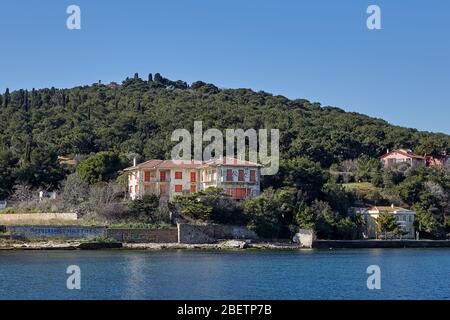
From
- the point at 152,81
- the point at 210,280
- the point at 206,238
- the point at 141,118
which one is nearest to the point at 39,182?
the point at 206,238

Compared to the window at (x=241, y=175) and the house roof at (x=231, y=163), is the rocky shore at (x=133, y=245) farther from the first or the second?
the house roof at (x=231, y=163)

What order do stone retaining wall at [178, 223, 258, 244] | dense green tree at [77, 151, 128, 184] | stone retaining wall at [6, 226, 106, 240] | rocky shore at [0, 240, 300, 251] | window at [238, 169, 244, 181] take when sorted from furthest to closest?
1. dense green tree at [77, 151, 128, 184]
2. window at [238, 169, 244, 181]
3. stone retaining wall at [178, 223, 258, 244]
4. stone retaining wall at [6, 226, 106, 240]
5. rocky shore at [0, 240, 300, 251]

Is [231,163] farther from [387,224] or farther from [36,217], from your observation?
[36,217]

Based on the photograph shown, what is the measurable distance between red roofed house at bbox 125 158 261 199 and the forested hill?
8228mm

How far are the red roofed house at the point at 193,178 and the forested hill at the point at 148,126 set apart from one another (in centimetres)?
823

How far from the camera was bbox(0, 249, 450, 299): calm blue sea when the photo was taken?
26.6 m

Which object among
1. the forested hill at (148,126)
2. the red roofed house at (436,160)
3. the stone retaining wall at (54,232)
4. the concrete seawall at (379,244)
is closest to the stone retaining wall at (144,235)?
the stone retaining wall at (54,232)

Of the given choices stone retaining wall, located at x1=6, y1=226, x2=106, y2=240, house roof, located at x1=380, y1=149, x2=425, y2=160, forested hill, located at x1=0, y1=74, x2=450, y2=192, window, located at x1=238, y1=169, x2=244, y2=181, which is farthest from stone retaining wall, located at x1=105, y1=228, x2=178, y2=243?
house roof, located at x1=380, y1=149, x2=425, y2=160

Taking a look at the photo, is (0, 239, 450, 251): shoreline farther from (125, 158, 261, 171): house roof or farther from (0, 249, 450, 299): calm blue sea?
(125, 158, 261, 171): house roof

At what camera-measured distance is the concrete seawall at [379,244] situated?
2087 inches

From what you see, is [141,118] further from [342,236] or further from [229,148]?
[342,236]

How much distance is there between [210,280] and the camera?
2973cm
